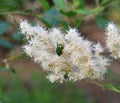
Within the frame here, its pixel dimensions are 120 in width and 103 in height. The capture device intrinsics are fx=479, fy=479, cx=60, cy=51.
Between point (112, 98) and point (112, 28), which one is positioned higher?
point (112, 98)

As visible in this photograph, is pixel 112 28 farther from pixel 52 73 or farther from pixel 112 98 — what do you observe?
pixel 112 98

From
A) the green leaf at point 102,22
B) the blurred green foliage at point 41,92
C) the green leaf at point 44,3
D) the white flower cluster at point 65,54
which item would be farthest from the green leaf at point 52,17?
the blurred green foliage at point 41,92

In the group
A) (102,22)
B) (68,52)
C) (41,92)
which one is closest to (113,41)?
(68,52)

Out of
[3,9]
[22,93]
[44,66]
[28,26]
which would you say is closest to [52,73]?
[44,66]

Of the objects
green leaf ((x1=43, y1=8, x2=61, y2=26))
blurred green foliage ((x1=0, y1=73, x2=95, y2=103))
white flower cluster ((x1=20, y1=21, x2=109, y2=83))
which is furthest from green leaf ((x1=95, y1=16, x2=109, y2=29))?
blurred green foliage ((x1=0, y1=73, x2=95, y2=103))

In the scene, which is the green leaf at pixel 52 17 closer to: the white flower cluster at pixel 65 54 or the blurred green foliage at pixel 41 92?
the white flower cluster at pixel 65 54

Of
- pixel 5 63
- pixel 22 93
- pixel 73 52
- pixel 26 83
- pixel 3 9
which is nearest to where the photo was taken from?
pixel 73 52
